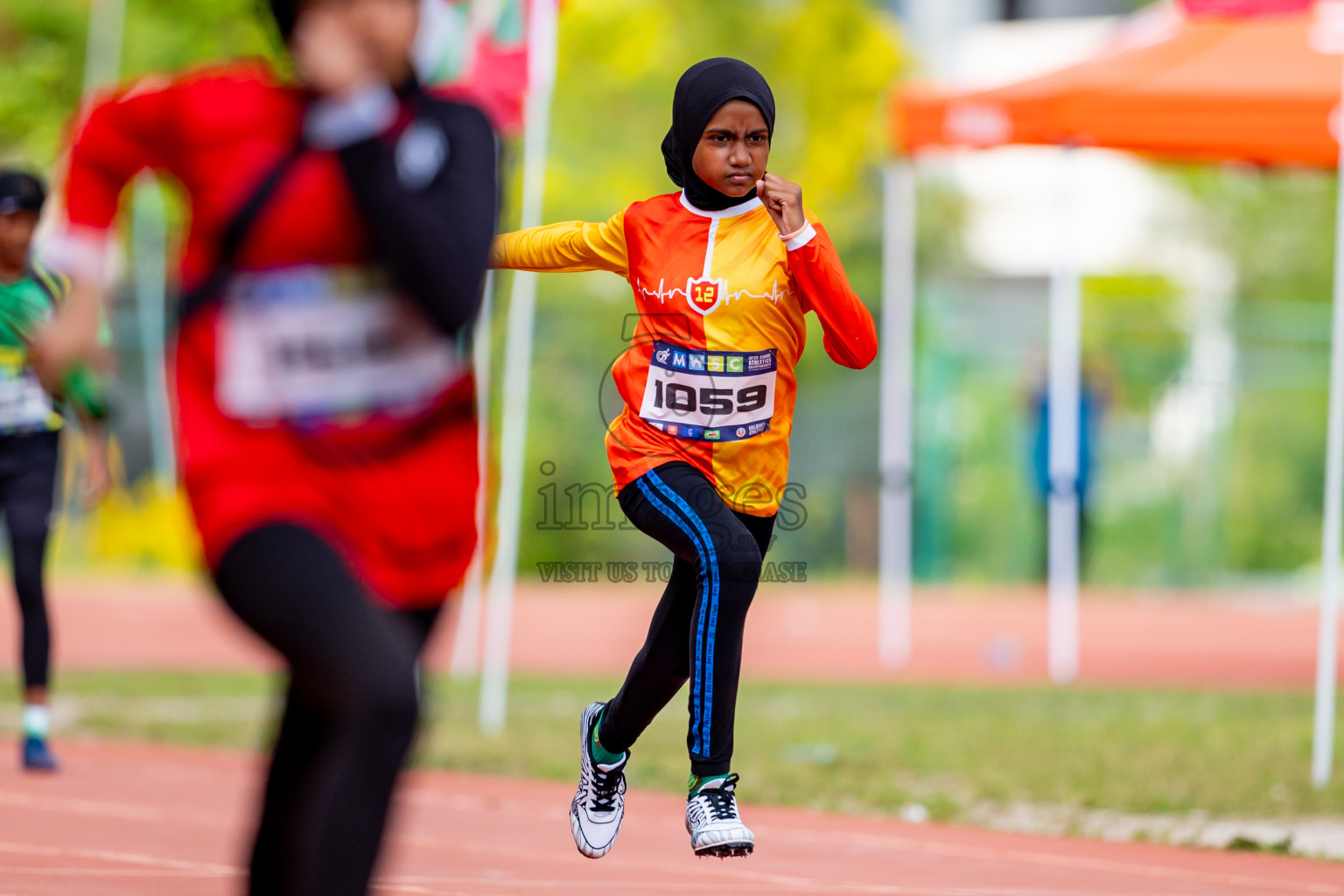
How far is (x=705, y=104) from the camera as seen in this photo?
4.75m

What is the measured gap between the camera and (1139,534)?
2133 centimetres

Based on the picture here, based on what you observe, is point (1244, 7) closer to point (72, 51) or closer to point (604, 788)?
point (604, 788)

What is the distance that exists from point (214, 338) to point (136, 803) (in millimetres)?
4472

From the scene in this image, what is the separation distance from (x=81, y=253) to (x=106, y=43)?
19.2 meters

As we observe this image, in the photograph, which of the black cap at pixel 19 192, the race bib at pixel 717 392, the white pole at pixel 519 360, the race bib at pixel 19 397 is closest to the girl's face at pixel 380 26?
→ the race bib at pixel 717 392

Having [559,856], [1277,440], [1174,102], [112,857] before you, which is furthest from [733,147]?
[1277,440]

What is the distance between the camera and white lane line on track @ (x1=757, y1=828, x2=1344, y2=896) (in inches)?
228

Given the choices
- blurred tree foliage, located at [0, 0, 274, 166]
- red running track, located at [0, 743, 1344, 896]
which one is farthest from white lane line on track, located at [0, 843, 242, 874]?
blurred tree foliage, located at [0, 0, 274, 166]

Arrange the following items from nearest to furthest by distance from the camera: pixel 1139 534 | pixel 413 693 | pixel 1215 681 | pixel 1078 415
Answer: pixel 413 693
pixel 1215 681
pixel 1078 415
pixel 1139 534

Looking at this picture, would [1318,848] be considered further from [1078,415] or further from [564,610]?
[564,610]

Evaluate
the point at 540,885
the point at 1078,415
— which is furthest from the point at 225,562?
the point at 1078,415

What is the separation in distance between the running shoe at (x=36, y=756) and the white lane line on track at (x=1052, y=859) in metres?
2.96

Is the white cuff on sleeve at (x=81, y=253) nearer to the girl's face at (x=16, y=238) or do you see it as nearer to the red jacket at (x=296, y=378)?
the red jacket at (x=296, y=378)

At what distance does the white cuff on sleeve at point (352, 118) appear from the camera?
2.88m
